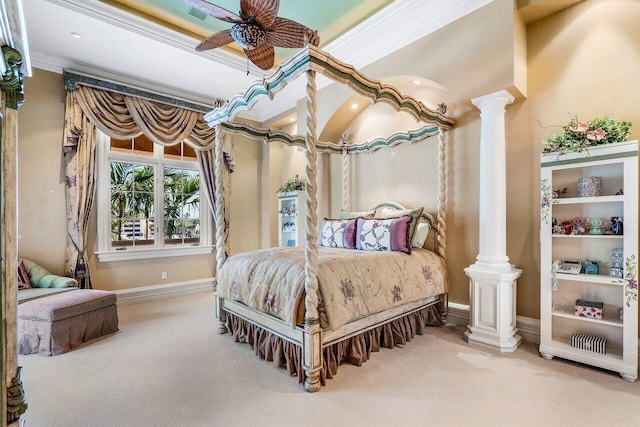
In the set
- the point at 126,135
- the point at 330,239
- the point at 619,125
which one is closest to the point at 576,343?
the point at 619,125

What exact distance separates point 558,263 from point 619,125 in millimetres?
1106

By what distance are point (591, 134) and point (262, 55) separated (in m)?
2.78

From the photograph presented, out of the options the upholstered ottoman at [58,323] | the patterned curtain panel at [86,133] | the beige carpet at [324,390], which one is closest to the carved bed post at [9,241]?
the beige carpet at [324,390]

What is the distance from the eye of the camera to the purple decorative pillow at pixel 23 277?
319cm

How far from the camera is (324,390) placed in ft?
6.61

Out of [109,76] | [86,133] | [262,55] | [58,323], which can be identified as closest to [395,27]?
[262,55]

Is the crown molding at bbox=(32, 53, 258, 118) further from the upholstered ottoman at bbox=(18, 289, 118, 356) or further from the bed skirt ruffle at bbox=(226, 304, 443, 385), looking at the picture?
the bed skirt ruffle at bbox=(226, 304, 443, 385)

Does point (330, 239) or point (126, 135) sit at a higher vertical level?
point (126, 135)

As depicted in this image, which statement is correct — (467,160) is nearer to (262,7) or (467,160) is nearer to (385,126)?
(385,126)

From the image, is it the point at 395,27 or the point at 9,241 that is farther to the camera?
the point at 395,27

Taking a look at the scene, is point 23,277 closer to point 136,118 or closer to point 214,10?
point 136,118

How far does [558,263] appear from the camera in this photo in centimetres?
242

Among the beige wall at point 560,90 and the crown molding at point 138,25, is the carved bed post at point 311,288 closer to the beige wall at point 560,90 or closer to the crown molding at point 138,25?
the beige wall at point 560,90

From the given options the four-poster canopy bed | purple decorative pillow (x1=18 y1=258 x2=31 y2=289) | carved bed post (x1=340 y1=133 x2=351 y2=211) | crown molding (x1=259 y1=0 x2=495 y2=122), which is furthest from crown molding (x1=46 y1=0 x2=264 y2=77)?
purple decorative pillow (x1=18 y1=258 x2=31 y2=289)
